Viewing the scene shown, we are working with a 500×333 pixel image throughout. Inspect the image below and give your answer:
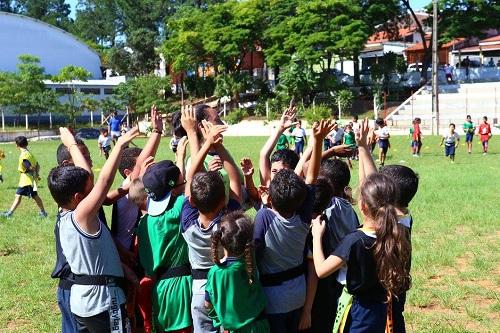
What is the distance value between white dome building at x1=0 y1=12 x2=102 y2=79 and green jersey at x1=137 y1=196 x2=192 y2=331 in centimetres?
6227

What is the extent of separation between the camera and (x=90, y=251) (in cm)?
354

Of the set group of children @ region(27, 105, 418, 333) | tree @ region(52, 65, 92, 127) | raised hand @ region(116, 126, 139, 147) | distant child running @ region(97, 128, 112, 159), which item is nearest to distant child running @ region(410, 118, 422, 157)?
distant child running @ region(97, 128, 112, 159)

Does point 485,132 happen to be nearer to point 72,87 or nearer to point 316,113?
point 316,113

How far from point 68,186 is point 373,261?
1.84 meters

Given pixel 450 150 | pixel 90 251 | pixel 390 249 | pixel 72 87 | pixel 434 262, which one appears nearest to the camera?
pixel 390 249

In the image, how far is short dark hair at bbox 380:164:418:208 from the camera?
3.73m

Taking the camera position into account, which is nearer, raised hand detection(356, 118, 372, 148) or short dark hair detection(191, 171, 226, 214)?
short dark hair detection(191, 171, 226, 214)

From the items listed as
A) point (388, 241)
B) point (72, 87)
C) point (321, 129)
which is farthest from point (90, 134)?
point (388, 241)

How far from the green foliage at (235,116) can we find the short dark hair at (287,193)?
40.2 meters

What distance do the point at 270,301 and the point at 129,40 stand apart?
6242 cm

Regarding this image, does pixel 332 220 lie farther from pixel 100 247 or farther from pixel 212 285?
pixel 100 247

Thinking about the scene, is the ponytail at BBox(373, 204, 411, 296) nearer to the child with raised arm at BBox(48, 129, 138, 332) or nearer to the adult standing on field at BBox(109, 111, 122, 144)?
the child with raised arm at BBox(48, 129, 138, 332)

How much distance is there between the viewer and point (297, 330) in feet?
12.2

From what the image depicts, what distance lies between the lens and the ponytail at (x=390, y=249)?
324 centimetres
